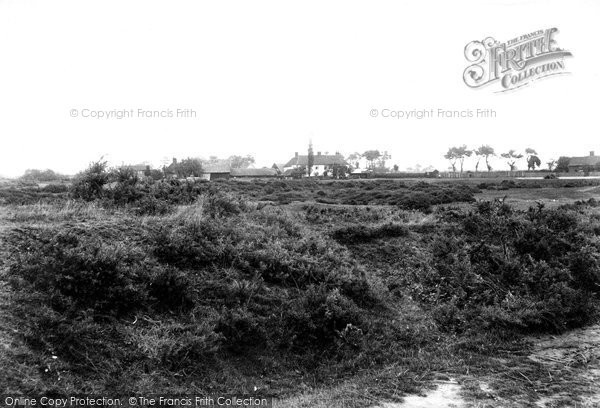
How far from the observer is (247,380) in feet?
23.9

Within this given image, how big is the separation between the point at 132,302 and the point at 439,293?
21.4ft

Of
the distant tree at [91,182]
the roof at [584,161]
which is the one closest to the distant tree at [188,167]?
the distant tree at [91,182]

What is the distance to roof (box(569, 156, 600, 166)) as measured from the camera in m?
76.5

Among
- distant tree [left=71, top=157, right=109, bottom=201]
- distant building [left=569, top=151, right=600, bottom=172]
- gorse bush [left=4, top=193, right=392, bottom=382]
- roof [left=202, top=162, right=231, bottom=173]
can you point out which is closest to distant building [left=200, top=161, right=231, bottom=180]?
roof [left=202, top=162, right=231, bottom=173]

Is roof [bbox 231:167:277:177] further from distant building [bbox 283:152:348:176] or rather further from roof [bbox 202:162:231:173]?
distant building [bbox 283:152:348:176]

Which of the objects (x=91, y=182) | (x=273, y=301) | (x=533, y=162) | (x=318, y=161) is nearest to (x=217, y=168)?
(x=318, y=161)

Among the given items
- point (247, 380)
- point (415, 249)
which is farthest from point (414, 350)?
point (415, 249)

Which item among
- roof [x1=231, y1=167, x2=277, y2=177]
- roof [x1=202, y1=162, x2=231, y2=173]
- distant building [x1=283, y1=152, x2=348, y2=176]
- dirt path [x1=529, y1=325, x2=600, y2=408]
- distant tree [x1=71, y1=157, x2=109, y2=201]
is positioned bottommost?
dirt path [x1=529, y1=325, x2=600, y2=408]

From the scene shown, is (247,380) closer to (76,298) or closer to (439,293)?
(76,298)

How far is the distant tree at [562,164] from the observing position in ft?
239

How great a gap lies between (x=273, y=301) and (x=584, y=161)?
8447 centimetres

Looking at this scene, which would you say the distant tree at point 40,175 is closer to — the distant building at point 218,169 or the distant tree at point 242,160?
the distant building at point 218,169

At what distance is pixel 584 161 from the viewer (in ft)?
260

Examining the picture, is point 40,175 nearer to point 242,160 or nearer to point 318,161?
point 318,161
